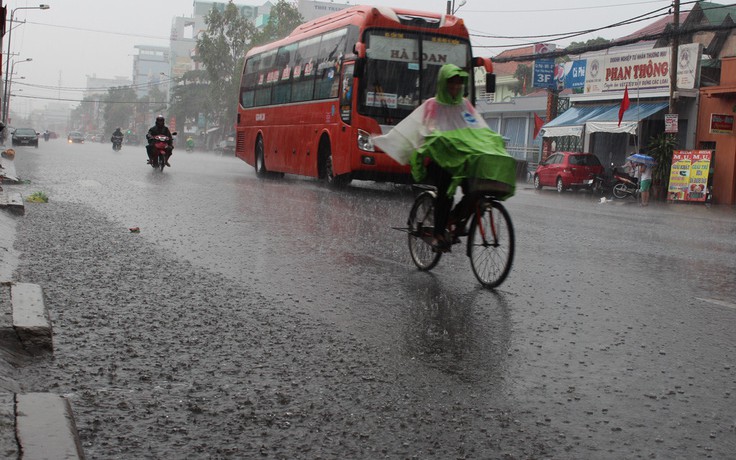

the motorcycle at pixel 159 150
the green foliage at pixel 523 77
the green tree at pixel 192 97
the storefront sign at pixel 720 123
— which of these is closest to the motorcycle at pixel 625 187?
the storefront sign at pixel 720 123

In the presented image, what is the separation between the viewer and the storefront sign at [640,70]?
31453mm

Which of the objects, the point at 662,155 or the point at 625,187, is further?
the point at 662,155

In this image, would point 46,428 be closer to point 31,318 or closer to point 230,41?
point 31,318

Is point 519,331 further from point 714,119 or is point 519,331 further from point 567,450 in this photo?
point 714,119

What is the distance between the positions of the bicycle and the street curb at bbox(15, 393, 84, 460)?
413cm

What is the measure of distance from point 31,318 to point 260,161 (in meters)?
20.9

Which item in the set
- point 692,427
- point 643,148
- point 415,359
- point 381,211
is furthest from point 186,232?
point 643,148

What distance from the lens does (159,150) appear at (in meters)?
25.2

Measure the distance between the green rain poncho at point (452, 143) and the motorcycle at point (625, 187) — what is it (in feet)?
78.5

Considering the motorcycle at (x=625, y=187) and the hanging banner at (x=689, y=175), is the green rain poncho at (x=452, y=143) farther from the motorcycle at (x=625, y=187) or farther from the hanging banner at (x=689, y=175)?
the motorcycle at (x=625, y=187)

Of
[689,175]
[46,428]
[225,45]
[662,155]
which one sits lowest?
[46,428]

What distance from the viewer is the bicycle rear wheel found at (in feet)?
25.7

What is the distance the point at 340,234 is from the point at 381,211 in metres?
3.59

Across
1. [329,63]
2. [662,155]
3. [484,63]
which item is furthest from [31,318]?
[662,155]
